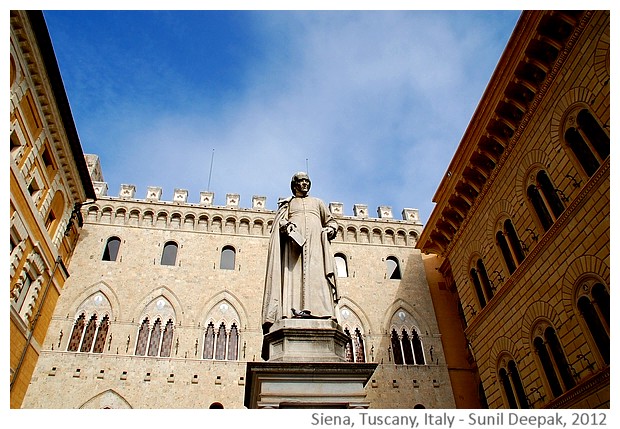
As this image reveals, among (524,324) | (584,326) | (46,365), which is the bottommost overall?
(584,326)

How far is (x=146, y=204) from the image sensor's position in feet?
65.0

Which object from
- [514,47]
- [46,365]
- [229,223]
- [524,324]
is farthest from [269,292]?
[229,223]

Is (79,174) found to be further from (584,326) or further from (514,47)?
(584,326)

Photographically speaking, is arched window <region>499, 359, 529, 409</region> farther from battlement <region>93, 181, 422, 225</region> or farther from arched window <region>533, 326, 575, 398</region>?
battlement <region>93, 181, 422, 225</region>

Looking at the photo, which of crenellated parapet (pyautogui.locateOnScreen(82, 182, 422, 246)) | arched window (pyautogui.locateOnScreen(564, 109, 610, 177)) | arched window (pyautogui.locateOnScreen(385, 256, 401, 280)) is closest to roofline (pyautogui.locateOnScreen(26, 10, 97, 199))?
crenellated parapet (pyautogui.locateOnScreen(82, 182, 422, 246))

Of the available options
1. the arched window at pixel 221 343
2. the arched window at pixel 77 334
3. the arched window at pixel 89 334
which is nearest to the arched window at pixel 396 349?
the arched window at pixel 221 343

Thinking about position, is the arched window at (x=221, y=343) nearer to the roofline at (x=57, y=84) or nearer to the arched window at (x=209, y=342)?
the arched window at (x=209, y=342)

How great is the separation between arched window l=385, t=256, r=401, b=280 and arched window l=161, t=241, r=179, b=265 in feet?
29.6

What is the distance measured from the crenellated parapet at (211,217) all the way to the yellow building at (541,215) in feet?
20.9

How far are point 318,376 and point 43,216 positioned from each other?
1350cm

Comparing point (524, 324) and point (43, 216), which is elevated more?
point (43, 216)

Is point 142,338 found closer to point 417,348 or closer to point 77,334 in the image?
point 77,334

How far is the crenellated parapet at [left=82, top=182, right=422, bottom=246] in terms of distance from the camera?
19.5 m

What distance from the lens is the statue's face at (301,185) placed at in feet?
20.4
